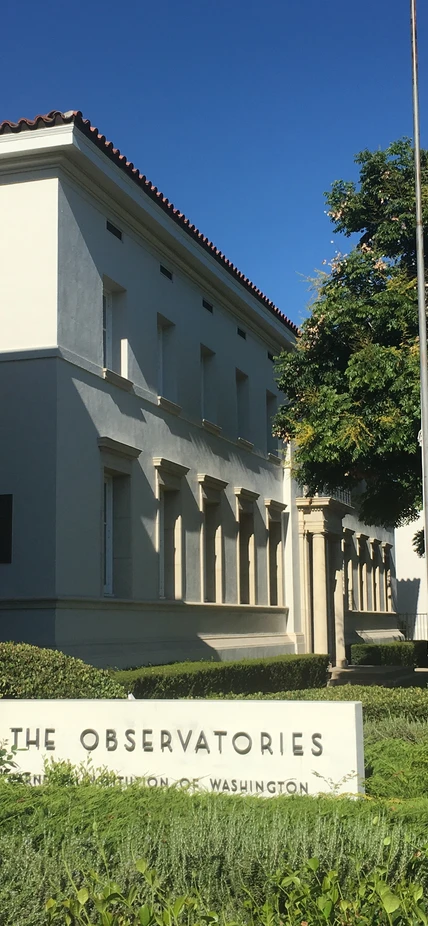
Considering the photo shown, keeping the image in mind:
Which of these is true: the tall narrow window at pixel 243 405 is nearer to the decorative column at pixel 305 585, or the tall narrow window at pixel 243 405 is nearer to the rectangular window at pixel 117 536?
the decorative column at pixel 305 585

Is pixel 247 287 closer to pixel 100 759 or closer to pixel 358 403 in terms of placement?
pixel 358 403

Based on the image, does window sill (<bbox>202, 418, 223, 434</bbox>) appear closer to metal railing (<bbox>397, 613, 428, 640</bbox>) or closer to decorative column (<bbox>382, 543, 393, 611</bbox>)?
decorative column (<bbox>382, 543, 393, 611</bbox>)

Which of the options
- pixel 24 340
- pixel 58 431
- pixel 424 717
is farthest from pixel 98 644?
pixel 424 717

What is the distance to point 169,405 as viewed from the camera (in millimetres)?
21969

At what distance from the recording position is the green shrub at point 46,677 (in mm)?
10406

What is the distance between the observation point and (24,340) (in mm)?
17250

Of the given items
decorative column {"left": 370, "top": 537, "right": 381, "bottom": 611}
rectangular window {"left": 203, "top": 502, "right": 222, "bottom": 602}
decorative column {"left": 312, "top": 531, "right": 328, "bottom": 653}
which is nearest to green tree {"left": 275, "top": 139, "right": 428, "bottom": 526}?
rectangular window {"left": 203, "top": 502, "right": 222, "bottom": 602}

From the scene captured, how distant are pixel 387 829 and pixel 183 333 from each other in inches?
746

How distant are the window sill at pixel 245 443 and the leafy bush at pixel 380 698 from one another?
1441 centimetres

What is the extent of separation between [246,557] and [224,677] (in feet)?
26.2

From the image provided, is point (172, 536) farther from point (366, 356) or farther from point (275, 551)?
point (275, 551)

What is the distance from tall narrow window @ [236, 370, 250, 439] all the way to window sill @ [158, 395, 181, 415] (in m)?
5.74

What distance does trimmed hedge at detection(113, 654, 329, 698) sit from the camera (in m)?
16.0

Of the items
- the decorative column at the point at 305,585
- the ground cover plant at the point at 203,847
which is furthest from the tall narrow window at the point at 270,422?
the ground cover plant at the point at 203,847
